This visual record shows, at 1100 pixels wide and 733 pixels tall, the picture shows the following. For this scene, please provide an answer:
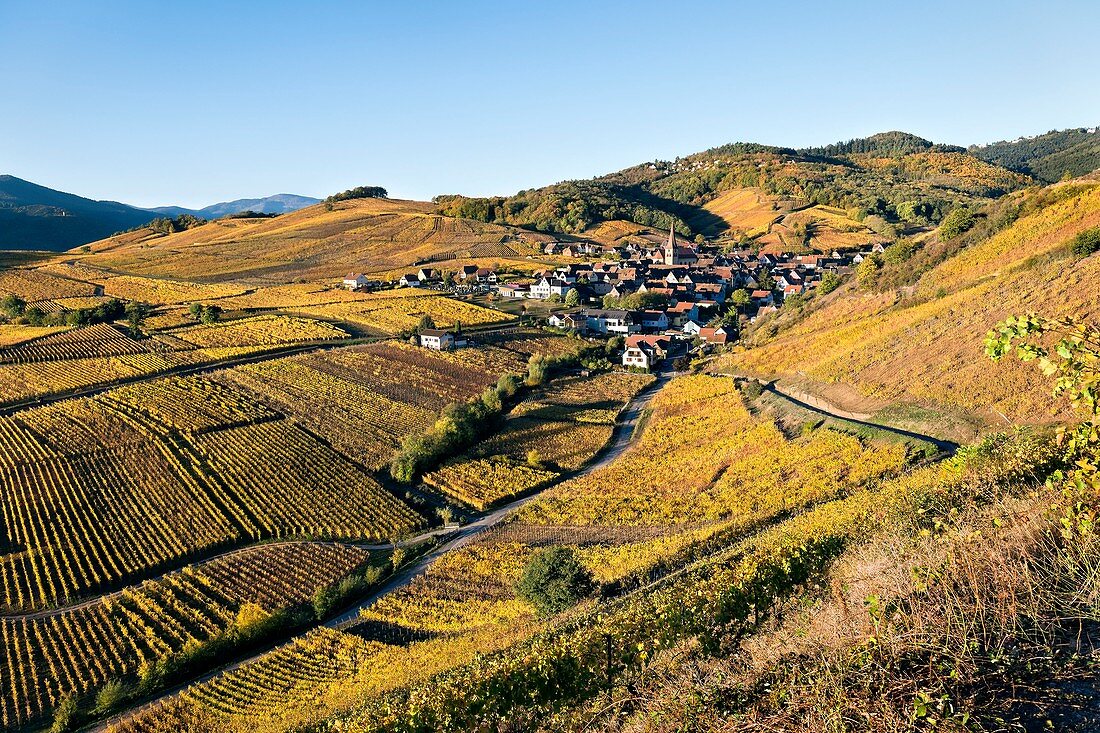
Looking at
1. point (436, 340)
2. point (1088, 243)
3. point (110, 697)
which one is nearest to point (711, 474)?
point (110, 697)

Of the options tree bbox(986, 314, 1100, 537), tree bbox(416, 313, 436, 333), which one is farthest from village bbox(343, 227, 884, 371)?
tree bbox(986, 314, 1100, 537)

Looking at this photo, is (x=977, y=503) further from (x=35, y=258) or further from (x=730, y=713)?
(x=35, y=258)

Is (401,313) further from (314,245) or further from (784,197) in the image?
(784,197)

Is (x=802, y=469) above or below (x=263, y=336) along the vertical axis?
below

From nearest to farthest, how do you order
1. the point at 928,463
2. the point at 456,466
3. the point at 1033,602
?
the point at 1033,602, the point at 928,463, the point at 456,466

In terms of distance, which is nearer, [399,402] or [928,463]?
[928,463]

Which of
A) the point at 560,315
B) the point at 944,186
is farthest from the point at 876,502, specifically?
the point at 944,186

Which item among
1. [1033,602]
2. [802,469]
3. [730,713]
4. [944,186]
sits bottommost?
[802,469]
